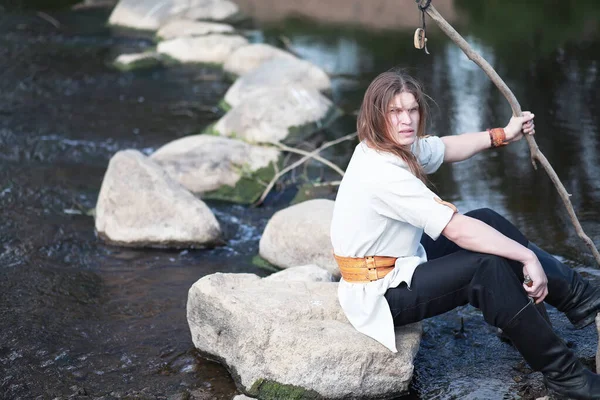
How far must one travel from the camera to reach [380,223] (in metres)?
3.42

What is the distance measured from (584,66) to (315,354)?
8045mm

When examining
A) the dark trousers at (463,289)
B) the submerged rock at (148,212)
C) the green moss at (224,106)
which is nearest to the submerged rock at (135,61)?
the green moss at (224,106)

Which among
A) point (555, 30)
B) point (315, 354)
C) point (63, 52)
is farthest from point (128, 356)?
point (555, 30)

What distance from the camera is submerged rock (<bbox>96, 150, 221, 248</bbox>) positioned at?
5.67m

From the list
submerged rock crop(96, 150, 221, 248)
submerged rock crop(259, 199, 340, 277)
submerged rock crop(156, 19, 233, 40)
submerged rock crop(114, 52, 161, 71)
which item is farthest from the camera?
submerged rock crop(156, 19, 233, 40)

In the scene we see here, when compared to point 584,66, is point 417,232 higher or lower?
higher

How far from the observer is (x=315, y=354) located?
11.6ft

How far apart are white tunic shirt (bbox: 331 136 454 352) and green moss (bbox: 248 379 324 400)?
0.35m

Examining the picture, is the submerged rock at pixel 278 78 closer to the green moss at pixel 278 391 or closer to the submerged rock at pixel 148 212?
the submerged rock at pixel 148 212

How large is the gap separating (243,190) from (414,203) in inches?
140

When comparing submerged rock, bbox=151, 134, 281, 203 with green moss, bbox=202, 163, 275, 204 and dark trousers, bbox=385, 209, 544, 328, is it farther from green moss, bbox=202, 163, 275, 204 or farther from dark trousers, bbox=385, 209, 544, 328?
dark trousers, bbox=385, 209, 544, 328

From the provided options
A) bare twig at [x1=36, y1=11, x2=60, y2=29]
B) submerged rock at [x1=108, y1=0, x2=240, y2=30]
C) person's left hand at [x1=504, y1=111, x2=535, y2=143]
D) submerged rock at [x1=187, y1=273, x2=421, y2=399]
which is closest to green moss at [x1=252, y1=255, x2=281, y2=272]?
submerged rock at [x1=187, y1=273, x2=421, y2=399]

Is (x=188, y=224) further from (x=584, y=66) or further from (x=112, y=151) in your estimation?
(x=584, y=66)

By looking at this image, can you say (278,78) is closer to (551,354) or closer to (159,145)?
(159,145)
